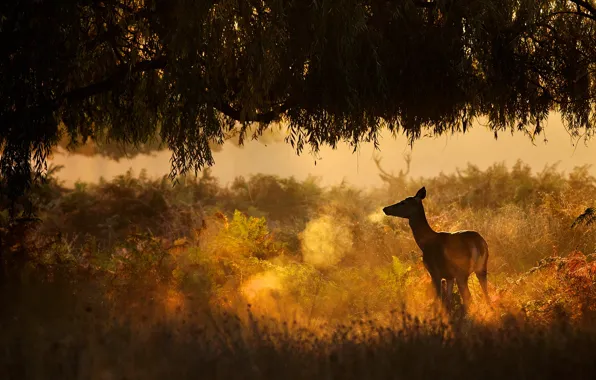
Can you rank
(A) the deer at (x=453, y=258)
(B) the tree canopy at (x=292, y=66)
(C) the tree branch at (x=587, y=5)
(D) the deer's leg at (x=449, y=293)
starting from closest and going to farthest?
1. (B) the tree canopy at (x=292, y=66)
2. (A) the deer at (x=453, y=258)
3. (D) the deer's leg at (x=449, y=293)
4. (C) the tree branch at (x=587, y=5)

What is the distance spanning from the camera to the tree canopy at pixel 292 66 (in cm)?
857

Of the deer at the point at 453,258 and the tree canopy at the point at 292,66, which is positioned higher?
the tree canopy at the point at 292,66

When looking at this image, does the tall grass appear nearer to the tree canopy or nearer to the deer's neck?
the deer's neck

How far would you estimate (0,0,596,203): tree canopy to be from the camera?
857cm

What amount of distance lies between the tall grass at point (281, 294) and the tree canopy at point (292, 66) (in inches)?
78.5

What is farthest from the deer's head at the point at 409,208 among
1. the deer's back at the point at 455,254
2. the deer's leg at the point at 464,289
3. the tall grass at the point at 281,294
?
the tall grass at the point at 281,294

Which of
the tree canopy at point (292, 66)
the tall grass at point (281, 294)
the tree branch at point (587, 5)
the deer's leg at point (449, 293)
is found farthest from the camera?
A: the tree branch at point (587, 5)

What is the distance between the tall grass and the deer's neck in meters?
0.94

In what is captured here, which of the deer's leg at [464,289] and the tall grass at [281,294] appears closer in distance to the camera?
the tall grass at [281,294]

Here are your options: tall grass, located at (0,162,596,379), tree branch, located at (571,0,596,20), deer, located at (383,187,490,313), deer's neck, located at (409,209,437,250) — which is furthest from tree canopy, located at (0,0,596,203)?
tall grass, located at (0,162,596,379)

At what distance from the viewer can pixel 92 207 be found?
22422mm

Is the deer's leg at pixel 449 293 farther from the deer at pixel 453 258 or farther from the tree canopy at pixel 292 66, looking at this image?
the tree canopy at pixel 292 66

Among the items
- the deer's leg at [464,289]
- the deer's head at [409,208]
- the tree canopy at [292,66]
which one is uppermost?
the tree canopy at [292,66]

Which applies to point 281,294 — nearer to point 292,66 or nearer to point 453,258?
point 453,258
